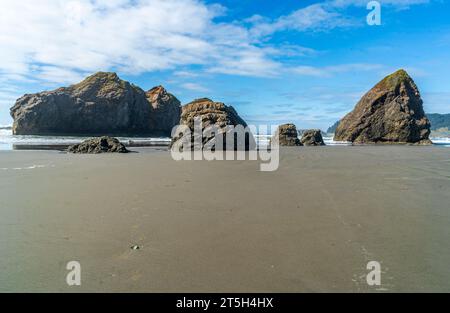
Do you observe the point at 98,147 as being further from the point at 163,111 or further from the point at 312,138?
the point at 163,111

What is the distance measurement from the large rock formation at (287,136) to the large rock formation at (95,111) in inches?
2370

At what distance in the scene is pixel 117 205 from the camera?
5875 millimetres

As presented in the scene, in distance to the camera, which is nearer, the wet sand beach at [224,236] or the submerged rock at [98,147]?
the wet sand beach at [224,236]

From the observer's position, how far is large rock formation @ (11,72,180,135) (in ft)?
246

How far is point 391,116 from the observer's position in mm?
49219

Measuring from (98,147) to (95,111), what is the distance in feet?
231

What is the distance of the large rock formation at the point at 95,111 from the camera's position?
74938 millimetres

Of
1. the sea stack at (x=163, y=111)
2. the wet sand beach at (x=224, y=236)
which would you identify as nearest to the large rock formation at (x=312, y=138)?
the wet sand beach at (x=224, y=236)

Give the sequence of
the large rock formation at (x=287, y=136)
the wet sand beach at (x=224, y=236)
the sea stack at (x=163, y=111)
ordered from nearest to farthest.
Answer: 1. the wet sand beach at (x=224, y=236)
2. the large rock formation at (x=287, y=136)
3. the sea stack at (x=163, y=111)

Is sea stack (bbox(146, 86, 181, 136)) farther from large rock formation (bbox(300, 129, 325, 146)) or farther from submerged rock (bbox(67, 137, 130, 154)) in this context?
submerged rock (bbox(67, 137, 130, 154))

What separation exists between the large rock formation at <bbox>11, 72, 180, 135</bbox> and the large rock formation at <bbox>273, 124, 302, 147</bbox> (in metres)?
60.2

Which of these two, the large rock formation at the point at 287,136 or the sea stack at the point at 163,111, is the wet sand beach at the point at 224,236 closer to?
the large rock formation at the point at 287,136

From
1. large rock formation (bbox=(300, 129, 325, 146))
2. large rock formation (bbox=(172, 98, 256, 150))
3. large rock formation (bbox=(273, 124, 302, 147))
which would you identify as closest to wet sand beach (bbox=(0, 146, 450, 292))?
large rock formation (bbox=(172, 98, 256, 150))

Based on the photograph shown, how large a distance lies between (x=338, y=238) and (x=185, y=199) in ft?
10.6
